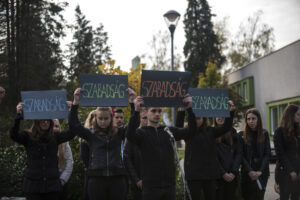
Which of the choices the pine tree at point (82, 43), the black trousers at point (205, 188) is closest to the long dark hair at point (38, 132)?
the black trousers at point (205, 188)

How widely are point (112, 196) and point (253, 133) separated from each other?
2.72 m

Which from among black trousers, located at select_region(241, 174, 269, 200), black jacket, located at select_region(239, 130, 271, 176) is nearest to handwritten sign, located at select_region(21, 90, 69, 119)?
black jacket, located at select_region(239, 130, 271, 176)

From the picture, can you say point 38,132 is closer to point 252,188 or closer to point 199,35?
point 252,188

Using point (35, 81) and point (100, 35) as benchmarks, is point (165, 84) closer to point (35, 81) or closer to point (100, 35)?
point (35, 81)

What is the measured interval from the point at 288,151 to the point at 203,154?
157 cm

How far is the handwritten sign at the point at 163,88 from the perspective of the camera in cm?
482

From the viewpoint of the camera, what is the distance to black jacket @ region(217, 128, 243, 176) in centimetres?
598

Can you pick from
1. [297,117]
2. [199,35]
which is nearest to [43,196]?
[297,117]

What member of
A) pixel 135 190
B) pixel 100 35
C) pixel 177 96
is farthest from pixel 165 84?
pixel 100 35

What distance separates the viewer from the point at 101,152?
477 centimetres

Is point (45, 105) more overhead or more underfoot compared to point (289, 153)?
more overhead

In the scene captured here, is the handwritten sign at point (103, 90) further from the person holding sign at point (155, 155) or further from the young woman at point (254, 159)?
the young woman at point (254, 159)

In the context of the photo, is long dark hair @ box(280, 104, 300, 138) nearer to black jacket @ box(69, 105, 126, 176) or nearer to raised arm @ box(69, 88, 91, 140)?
black jacket @ box(69, 105, 126, 176)

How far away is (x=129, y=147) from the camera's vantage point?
5.92 metres
